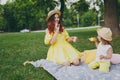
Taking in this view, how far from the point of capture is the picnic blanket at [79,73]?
735cm

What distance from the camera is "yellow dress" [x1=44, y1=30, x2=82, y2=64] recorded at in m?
8.75

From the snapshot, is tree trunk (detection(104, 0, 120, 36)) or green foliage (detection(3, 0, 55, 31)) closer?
tree trunk (detection(104, 0, 120, 36))

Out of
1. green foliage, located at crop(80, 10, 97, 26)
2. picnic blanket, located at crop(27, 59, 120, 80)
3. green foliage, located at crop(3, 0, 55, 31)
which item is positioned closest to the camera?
picnic blanket, located at crop(27, 59, 120, 80)

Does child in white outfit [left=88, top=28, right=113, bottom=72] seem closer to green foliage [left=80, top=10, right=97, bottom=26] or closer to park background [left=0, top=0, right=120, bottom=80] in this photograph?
park background [left=0, top=0, right=120, bottom=80]

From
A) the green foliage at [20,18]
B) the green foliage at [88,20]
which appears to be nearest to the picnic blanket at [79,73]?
the green foliage at [20,18]

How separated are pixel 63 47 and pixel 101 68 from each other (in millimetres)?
1618

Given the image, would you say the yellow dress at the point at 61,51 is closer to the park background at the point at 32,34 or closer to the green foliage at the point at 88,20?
the park background at the point at 32,34

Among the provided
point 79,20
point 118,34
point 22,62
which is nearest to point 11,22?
point 79,20

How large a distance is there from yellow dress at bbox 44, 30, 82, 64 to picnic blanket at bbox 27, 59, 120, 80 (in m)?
0.31

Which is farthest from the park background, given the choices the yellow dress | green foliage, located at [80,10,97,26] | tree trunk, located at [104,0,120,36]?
green foliage, located at [80,10,97,26]

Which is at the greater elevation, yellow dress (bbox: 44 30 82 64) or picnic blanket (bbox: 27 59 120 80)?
yellow dress (bbox: 44 30 82 64)

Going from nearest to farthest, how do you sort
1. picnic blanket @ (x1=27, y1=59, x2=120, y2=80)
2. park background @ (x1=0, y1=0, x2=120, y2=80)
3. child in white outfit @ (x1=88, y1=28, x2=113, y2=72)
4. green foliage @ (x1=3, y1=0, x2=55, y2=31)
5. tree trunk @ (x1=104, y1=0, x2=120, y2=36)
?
picnic blanket @ (x1=27, y1=59, x2=120, y2=80)
child in white outfit @ (x1=88, y1=28, x2=113, y2=72)
park background @ (x1=0, y1=0, x2=120, y2=80)
tree trunk @ (x1=104, y1=0, x2=120, y2=36)
green foliage @ (x1=3, y1=0, x2=55, y2=31)

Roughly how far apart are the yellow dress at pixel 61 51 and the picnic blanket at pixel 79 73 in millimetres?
312

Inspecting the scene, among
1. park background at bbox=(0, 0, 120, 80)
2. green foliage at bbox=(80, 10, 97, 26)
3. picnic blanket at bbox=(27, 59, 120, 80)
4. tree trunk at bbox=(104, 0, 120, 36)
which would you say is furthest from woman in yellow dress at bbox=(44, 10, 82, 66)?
green foliage at bbox=(80, 10, 97, 26)
